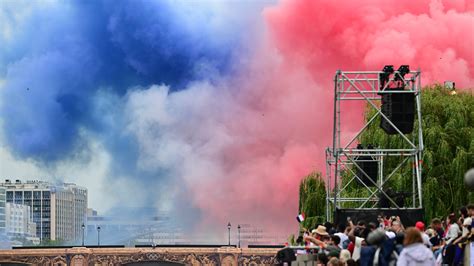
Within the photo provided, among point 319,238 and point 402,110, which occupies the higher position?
point 402,110

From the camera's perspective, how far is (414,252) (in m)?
18.0

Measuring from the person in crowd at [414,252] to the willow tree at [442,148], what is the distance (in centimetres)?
3058

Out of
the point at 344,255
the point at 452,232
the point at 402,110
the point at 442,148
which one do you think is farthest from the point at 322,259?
the point at 442,148

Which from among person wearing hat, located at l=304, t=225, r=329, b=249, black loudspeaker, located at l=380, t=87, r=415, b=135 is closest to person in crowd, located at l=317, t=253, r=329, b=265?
person wearing hat, located at l=304, t=225, r=329, b=249

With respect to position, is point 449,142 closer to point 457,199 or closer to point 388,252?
point 457,199

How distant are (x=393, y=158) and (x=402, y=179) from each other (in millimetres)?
2324

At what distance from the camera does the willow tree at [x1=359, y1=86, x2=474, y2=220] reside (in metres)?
49.8

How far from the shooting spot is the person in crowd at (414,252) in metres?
17.9

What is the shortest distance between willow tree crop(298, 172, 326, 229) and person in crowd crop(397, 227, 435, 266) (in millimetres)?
37867

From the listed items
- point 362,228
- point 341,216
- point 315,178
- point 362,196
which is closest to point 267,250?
point 315,178

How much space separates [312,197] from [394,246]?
37920 millimetres

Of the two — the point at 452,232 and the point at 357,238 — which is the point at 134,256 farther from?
the point at 452,232

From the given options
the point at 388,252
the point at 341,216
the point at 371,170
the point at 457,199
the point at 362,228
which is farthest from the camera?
the point at 457,199

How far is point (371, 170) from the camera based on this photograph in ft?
151
